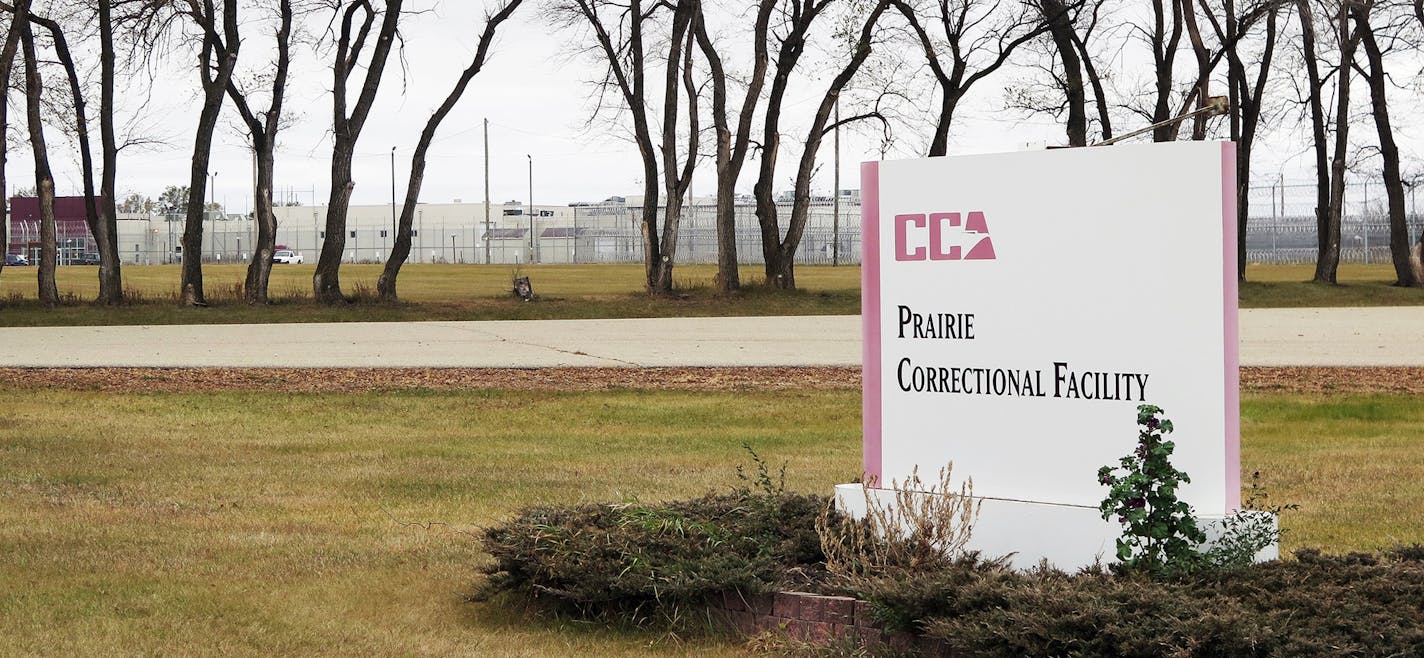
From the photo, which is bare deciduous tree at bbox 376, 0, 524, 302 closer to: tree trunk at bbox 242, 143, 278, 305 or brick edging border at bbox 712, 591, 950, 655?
tree trunk at bbox 242, 143, 278, 305

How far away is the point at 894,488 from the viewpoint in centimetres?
571

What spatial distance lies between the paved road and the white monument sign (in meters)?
11.7

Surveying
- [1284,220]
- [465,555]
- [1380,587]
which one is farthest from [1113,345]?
[1284,220]

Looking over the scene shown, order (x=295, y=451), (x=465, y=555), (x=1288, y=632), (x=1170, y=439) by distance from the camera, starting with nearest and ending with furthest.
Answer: (x=1288, y=632), (x=1170, y=439), (x=465, y=555), (x=295, y=451)

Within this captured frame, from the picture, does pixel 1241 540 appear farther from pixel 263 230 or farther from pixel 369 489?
pixel 263 230

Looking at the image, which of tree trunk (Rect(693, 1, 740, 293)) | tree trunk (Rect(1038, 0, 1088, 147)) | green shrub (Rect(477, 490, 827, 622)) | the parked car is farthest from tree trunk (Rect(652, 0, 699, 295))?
the parked car

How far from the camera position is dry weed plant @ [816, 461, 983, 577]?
5570mm

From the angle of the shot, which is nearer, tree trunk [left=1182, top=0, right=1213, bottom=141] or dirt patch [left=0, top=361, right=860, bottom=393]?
dirt patch [left=0, top=361, right=860, bottom=393]

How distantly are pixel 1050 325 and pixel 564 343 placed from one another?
16.3 m

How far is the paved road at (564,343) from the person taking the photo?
60.3 feet

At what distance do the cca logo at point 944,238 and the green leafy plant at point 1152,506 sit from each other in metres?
0.88

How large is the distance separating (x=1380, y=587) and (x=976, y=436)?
1521mm

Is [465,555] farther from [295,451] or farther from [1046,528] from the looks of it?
[295,451]

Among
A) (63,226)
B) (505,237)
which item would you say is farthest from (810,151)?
(63,226)
